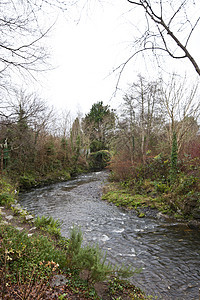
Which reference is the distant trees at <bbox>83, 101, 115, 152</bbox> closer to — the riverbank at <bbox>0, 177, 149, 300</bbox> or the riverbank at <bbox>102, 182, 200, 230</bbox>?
the riverbank at <bbox>102, 182, 200, 230</bbox>

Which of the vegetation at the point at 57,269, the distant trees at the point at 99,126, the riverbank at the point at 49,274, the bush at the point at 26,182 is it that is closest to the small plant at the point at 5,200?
the riverbank at the point at 49,274

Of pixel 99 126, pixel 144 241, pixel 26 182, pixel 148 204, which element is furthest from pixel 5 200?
pixel 99 126

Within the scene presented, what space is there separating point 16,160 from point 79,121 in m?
16.9

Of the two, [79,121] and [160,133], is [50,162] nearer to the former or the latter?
[160,133]

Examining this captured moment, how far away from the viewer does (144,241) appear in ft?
18.1

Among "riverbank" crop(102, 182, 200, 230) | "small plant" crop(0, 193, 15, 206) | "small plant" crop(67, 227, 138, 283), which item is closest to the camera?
"small plant" crop(67, 227, 138, 283)

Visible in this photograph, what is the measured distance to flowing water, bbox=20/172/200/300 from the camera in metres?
3.72

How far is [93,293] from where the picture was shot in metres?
2.77

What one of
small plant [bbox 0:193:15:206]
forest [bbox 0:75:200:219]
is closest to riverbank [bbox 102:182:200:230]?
forest [bbox 0:75:200:219]

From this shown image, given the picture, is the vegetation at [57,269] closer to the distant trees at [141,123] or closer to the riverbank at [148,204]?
the riverbank at [148,204]

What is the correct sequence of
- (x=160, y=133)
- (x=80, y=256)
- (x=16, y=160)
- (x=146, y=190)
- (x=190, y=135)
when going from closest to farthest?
(x=80, y=256) → (x=146, y=190) → (x=190, y=135) → (x=160, y=133) → (x=16, y=160)

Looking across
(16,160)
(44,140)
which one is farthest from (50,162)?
(16,160)

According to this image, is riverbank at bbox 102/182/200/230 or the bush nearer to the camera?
riverbank at bbox 102/182/200/230

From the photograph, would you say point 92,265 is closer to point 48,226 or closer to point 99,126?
point 48,226
